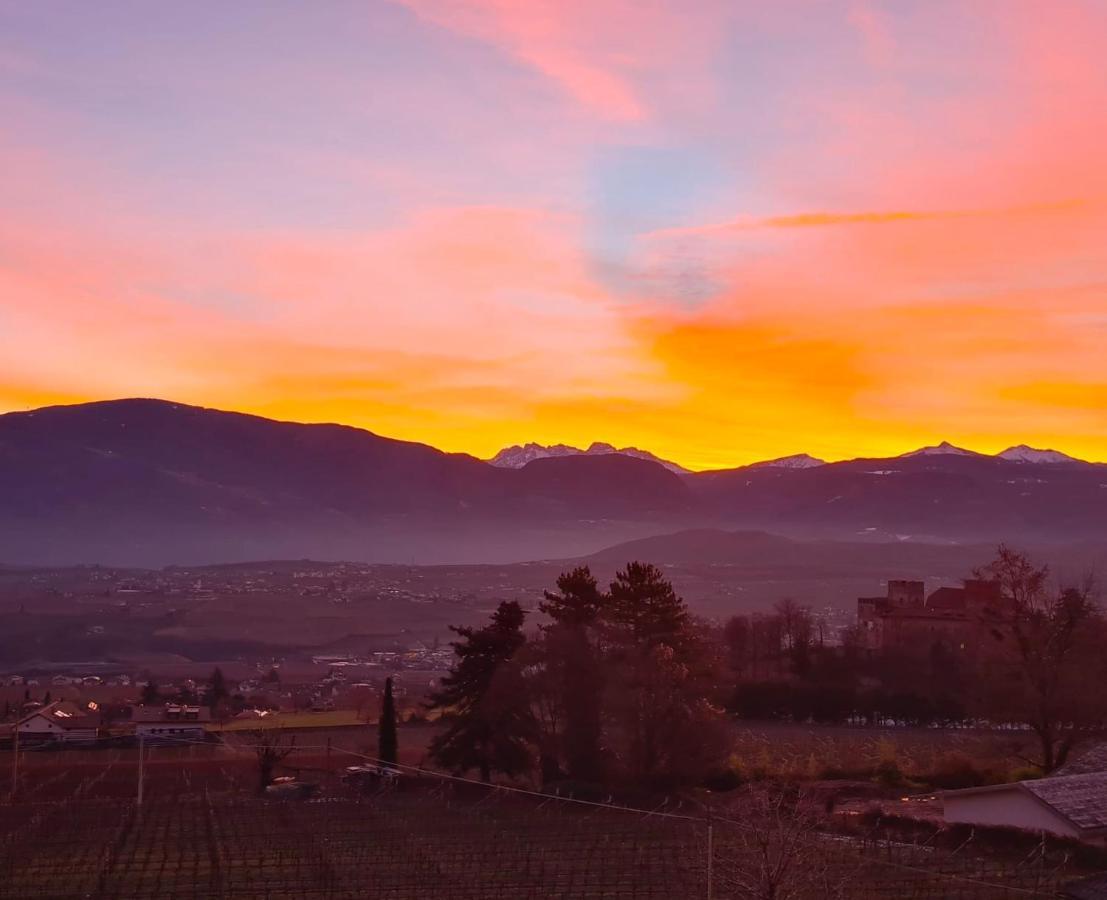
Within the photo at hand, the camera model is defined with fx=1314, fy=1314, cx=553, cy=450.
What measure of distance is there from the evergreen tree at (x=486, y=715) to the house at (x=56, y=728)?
1955 cm

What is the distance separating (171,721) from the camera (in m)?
51.3

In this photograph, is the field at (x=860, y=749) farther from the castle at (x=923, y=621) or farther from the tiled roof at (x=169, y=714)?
the tiled roof at (x=169, y=714)

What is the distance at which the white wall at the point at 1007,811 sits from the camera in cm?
2339

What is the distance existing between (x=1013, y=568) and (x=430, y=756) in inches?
637

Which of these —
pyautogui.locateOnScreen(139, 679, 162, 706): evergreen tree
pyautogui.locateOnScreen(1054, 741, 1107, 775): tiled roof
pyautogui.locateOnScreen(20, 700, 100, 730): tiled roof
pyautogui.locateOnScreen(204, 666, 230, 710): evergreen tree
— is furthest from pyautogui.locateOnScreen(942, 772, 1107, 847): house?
pyautogui.locateOnScreen(139, 679, 162, 706): evergreen tree

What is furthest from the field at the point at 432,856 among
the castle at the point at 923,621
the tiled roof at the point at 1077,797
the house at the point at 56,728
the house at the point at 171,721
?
the castle at the point at 923,621

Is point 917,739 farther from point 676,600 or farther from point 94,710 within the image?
point 94,710

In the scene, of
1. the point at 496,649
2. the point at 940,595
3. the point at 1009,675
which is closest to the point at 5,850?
the point at 496,649

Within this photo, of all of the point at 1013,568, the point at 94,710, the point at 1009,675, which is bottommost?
the point at 94,710

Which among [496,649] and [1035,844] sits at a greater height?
[496,649]

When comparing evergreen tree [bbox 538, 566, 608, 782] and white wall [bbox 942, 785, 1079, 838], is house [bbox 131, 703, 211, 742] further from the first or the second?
white wall [bbox 942, 785, 1079, 838]

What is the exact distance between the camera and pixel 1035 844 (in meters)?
23.2

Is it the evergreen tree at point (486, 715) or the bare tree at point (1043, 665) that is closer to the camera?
the bare tree at point (1043, 665)

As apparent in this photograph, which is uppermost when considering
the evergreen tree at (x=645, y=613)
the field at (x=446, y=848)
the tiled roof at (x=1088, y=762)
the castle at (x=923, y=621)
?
the evergreen tree at (x=645, y=613)
